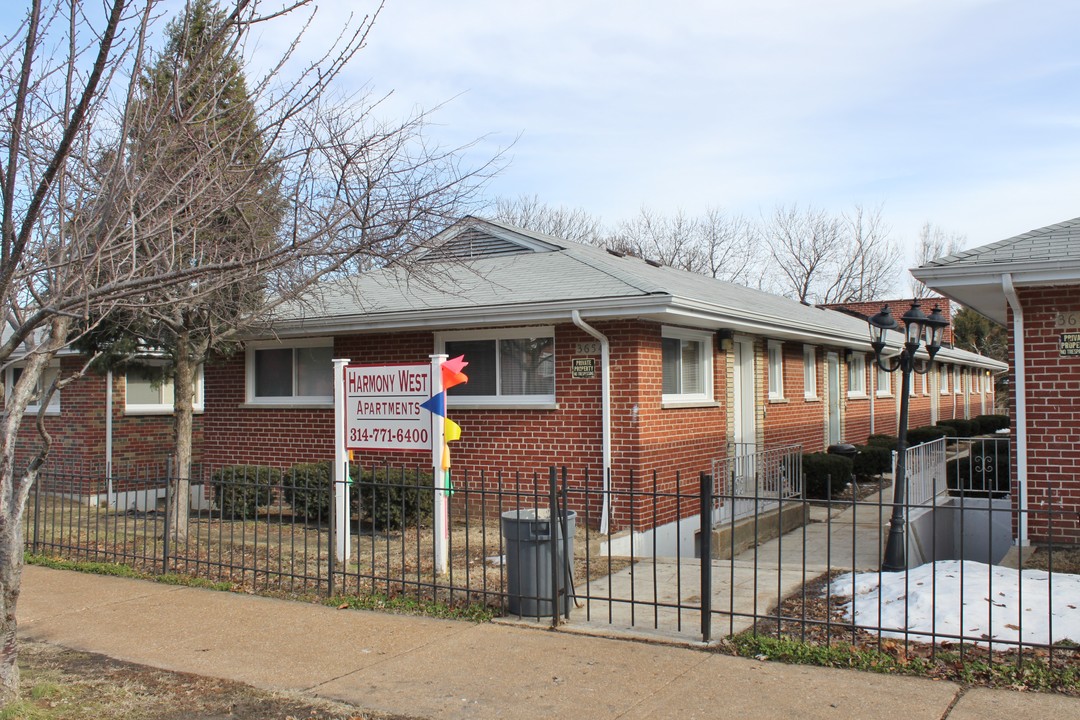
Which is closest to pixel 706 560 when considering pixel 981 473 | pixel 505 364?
pixel 505 364

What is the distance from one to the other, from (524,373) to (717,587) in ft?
14.4

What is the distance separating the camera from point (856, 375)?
20.8 metres

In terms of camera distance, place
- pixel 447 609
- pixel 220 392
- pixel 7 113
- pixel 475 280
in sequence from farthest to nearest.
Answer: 1. pixel 220 392
2. pixel 475 280
3. pixel 447 609
4. pixel 7 113

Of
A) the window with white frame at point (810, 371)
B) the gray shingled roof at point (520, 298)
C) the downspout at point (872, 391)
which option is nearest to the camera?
the gray shingled roof at point (520, 298)

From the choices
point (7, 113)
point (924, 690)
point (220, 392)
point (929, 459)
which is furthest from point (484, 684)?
Answer: point (220, 392)

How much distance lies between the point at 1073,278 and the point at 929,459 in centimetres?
386

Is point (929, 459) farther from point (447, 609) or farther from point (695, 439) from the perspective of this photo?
point (447, 609)

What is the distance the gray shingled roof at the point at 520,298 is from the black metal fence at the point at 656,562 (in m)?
2.02

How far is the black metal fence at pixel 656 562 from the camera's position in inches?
242

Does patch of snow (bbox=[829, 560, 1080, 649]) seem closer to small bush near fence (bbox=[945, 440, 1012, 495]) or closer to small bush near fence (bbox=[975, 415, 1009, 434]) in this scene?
small bush near fence (bbox=[945, 440, 1012, 495])

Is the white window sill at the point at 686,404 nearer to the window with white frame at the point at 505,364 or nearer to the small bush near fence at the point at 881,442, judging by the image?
the window with white frame at the point at 505,364

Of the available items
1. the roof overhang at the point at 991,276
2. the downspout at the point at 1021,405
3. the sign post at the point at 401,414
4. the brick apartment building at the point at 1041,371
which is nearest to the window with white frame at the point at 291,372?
the sign post at the point at 401,414

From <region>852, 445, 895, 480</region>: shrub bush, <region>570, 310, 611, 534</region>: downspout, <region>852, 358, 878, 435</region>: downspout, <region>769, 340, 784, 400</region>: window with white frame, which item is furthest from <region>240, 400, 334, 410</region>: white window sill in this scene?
<region>852, 358, 878, 435</region>: downspout

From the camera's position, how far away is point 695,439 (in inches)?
484
